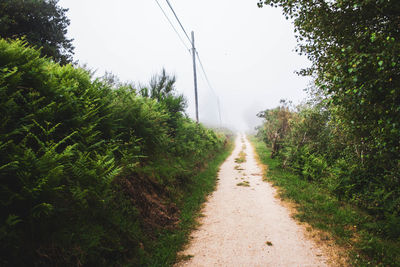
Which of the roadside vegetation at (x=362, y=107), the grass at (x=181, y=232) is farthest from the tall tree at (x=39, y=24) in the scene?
the roadside vegetation at (x=362, y=107)

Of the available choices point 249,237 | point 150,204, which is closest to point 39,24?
point 150,204

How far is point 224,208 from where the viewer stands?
5832mm

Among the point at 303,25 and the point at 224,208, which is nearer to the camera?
the point at 303,25

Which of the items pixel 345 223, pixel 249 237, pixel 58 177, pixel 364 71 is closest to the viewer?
pixel 58 177

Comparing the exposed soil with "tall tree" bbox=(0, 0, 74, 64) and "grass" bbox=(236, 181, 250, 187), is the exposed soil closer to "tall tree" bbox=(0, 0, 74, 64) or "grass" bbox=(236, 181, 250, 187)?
"grass" bbox=(236, 181, 250, 187)

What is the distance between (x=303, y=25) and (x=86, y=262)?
725cm

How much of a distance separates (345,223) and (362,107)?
299 centimetres

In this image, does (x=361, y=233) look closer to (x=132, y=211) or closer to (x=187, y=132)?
(x=132, y=211)

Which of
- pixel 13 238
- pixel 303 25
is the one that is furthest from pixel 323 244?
pixel 303 25

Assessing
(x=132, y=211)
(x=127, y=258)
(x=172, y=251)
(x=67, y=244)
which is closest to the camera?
(x=67, y=244)

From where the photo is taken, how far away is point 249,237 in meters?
4.09

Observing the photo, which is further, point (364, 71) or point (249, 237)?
point (249, 237)

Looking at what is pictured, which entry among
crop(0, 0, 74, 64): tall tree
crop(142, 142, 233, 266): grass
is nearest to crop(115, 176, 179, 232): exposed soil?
crop(142, 142, 233, 266): grass

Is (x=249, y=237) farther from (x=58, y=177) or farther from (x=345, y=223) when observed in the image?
(x=58, y=177)
